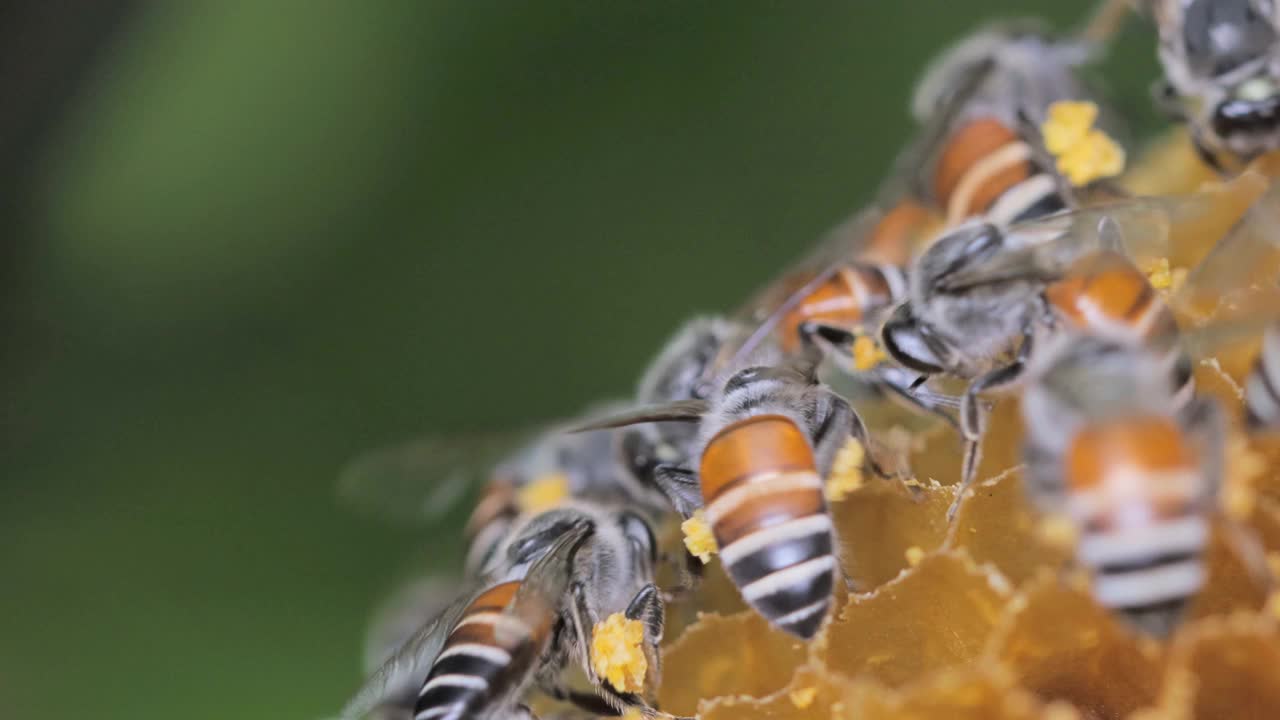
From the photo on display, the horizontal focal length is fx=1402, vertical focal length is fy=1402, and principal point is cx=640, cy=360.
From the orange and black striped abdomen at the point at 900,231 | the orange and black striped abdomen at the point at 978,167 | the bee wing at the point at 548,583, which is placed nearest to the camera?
the bee wing at the point at 548,583

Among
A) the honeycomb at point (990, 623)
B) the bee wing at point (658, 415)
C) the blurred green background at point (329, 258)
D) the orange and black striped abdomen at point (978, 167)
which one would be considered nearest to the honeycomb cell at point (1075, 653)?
the honeycomb at point (990, 623)

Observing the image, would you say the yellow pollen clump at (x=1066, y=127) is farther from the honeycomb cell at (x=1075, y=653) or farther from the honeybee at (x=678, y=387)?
the honeycomb cell at (x=1075, y=653)

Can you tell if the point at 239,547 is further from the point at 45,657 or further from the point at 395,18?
the point at 395,18

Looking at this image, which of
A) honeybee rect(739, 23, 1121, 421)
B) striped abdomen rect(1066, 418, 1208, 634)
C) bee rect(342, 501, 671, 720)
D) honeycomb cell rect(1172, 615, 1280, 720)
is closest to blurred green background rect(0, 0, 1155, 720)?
honeybee rect(739, 23, 1121, 421)

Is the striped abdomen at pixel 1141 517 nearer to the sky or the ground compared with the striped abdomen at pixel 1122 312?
nearer to the ground

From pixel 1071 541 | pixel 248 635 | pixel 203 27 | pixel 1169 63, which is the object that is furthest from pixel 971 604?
pixel 203 27

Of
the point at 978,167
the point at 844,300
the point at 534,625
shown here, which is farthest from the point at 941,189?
the point at 534,625

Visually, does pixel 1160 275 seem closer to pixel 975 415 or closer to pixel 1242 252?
pixel 1242 252
